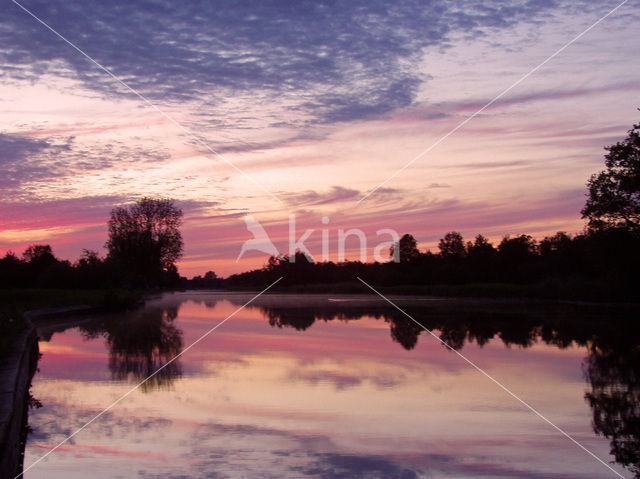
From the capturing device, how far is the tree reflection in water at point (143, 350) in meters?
10.7

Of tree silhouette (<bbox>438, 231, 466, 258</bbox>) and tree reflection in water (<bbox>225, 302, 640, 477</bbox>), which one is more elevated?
tree silhouette (<bbox>438, 231, 466, 258</bbox>)

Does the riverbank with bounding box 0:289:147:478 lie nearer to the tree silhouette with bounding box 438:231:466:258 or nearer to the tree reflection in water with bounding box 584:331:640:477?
the tree reflection in water with bounding box 584:331:640:477

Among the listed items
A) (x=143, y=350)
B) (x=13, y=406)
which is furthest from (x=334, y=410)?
(x=143, y=350)

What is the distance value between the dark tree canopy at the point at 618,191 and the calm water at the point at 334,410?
22904 millimetres

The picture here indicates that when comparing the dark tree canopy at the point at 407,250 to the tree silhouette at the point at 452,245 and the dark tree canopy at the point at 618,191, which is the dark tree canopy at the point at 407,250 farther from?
the dark tree canopy at the point at 618,191

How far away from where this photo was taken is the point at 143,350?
14.4m

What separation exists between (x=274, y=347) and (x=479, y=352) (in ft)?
15.1

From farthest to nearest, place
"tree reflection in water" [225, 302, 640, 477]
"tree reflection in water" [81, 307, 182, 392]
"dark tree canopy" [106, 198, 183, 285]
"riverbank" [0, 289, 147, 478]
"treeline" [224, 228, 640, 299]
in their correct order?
"dark tree canopy" [106, 198, 183, 285]
"treeline" [224, 228, 640, 299]
"tree reflection in water" [81, 307, 182, 392]
"tree reflection in water" [225, 302, 640, 477]
"riverbank" [0, 289, 147, 478]

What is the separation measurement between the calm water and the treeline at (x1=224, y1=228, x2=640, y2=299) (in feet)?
72.5

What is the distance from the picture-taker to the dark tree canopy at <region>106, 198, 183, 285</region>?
73.5 m

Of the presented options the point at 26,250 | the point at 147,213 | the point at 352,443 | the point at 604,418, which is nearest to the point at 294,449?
the point at 352,443

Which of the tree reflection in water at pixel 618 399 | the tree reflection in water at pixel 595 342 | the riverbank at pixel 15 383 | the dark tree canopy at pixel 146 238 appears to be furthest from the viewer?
the dark tree canopy at pixel 146 238

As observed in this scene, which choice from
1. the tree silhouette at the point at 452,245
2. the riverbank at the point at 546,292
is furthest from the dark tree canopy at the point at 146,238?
the tree silhouette at the point at 452,245

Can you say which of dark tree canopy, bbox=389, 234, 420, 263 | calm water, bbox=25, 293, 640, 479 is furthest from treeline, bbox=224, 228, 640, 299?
calm water, bbox=25, 293, 640, 479
